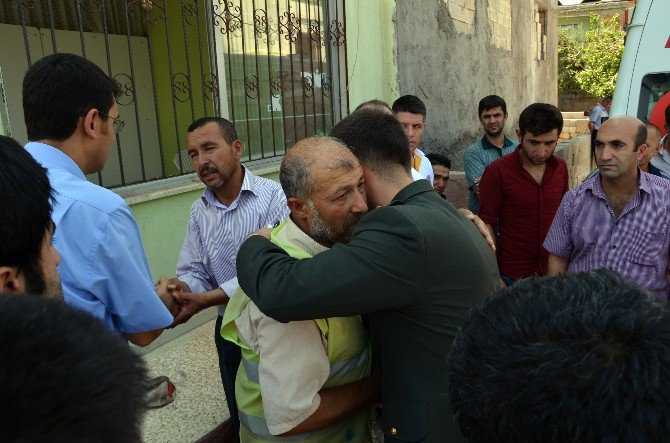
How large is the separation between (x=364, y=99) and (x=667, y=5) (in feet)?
9.76

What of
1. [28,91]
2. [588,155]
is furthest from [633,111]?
[588,155]

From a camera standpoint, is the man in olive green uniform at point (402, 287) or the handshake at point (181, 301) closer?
the man in olive green uniform at point (402, 287)

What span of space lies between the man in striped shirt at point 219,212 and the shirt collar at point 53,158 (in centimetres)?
101

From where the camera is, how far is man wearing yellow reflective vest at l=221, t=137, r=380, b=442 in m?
1.53

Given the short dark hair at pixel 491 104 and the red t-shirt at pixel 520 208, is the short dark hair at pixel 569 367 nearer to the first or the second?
the red t-shirt at pixel 520 208

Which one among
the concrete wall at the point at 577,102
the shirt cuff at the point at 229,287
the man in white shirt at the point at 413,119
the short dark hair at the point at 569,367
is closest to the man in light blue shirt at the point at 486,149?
the man in white shirt at the point at 413,119

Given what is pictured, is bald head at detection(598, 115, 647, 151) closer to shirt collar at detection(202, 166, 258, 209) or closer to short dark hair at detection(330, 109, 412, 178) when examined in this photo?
short dark hair at detection(330, 109, 412, 178)

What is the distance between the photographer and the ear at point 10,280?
1.06 meters

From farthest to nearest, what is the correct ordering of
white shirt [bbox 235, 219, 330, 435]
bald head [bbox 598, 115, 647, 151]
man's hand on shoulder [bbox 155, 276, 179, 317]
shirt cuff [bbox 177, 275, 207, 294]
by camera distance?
bald head [bbox 598, 115, 647, 151], shirt cuff [bbox 177, 275, 207, 294], man's hand on shoulder [bbox 155, 276, 179, 317], white shirt [bbox 235, 219, 330, 435]

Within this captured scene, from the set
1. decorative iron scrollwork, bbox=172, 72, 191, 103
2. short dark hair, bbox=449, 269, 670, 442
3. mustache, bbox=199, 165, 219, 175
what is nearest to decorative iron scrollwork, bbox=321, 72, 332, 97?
decorative iron scrollwork, bbox=172, 72, 191, 103

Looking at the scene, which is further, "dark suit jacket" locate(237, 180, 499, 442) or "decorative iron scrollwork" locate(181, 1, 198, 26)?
"decorative iron scrollwork" locate(181, 1, 198, 26)

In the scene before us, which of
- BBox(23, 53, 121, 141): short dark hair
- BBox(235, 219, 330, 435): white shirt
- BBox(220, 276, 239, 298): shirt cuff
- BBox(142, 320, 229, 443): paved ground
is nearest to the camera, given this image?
BBox(235, 219, 330, 435): white shirt

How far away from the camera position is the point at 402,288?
4.74 feet

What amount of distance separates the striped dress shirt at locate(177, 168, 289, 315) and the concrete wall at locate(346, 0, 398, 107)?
359cm
